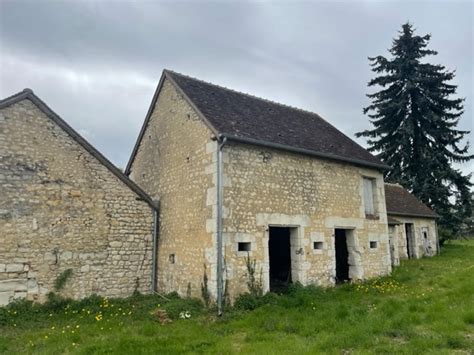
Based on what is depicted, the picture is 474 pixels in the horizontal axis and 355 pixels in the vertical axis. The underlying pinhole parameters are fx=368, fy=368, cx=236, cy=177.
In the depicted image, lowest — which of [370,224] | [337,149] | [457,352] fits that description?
[457,352]

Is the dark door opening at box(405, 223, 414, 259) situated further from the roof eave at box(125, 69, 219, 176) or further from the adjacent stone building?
the roof eave at box(125, 69, 219, 176)

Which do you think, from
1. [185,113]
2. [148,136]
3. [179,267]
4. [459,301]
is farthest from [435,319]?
[148,136]

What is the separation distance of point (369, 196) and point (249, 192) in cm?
543

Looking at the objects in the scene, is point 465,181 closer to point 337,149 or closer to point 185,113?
point 337,149

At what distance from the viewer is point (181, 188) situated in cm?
1014

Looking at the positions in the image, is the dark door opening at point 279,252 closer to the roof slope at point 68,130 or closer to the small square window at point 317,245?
the small square window at point 317,245

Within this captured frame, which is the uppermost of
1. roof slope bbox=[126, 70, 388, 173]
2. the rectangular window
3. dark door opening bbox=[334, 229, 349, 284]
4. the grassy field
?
roof slope bbox=[126, 70, 388, 173]

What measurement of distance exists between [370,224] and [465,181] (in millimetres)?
14935

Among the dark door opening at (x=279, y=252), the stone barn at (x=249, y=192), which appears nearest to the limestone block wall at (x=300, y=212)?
the stone barn at (x=249, y=192)

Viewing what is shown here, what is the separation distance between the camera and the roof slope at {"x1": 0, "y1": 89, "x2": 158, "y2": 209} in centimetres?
869

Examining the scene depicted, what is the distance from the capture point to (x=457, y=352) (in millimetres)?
5281

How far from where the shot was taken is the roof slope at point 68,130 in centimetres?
869

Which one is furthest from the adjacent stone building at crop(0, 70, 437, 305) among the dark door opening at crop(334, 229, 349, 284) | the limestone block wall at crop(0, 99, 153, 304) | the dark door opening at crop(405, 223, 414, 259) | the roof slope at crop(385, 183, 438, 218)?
the dark door opening at crop(405, 223, 414, 259)

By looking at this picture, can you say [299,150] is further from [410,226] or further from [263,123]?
[410,226]
